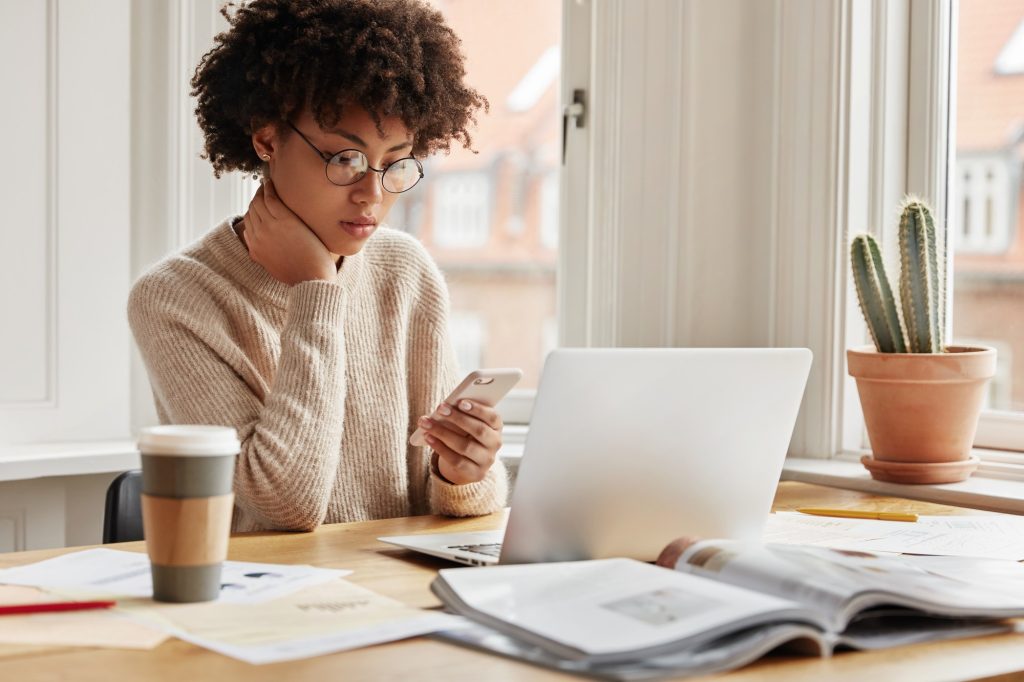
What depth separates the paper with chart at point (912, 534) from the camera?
1282mm

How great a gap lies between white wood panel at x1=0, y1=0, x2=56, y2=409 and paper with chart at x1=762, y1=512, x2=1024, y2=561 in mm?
1399

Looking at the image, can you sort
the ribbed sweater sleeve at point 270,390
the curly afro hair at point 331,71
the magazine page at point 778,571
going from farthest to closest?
the curly afro hair at point 331,71 → the ribbed sweater sleeve at point 270,390 → the magazine page at point 778,571

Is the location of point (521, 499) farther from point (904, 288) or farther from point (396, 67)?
point (904, 288)

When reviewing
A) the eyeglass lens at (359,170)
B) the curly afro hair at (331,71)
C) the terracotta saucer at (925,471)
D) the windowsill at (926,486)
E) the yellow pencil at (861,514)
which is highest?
the curly afro hair at (331,71)

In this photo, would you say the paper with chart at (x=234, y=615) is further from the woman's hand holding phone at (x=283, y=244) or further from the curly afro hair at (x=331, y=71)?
the curly afro hair at (x=331, y=71)

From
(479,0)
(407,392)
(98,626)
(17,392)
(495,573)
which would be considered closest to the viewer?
(98,626)

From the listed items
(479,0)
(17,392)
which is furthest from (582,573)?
(479,0)

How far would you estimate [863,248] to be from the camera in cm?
185

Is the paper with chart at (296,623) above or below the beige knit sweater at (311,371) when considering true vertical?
below

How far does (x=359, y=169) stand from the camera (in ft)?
5.20

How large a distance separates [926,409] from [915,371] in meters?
0.06

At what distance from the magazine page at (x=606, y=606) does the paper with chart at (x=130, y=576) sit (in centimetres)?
15

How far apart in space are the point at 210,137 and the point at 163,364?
0.45 metres

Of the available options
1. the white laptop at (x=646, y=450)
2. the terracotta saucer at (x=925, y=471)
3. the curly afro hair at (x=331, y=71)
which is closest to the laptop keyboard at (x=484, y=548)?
the white laptop at (x=646, y=450)
